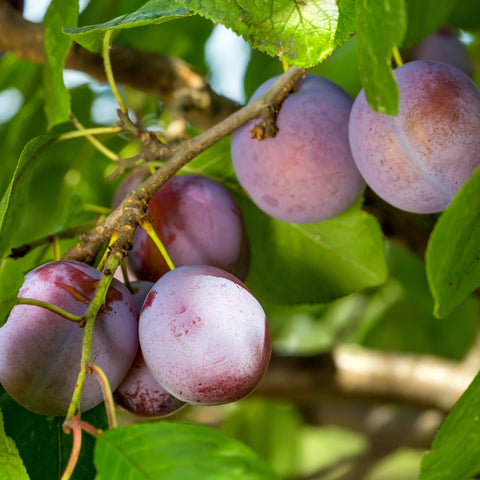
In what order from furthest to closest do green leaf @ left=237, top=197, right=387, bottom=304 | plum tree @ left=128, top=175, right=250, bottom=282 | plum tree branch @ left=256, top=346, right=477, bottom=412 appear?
plum tree branch @ left=256, top=346, right=477, bottom=412, green leaf @ left=237, top=197, right=387, bottom=304, plum tree @ left=128, top=175, right=250, bottom=282

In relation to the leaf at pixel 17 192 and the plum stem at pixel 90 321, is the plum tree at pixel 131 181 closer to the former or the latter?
the leaf at pixel 17 192

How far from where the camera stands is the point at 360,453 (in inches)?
69.7

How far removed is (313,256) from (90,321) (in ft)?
1.44

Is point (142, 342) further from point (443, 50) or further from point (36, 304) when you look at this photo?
point (443, 50)

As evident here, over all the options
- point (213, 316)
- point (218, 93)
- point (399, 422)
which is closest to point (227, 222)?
point (213, 316)

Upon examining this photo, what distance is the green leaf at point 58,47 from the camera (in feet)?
2.48

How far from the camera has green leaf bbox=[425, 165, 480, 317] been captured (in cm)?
42

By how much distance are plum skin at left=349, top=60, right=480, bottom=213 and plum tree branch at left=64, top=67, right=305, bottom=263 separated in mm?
106

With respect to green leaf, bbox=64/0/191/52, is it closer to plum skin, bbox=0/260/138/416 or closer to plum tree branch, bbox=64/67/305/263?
plum tree branch, bbox=64/67/305/263

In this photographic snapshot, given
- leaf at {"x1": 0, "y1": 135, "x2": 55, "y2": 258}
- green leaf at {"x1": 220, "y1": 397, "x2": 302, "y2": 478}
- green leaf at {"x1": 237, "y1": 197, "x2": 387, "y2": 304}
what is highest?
leaf at {"x1": 0, "y1": 135, "x2": 55, "y2": 258}

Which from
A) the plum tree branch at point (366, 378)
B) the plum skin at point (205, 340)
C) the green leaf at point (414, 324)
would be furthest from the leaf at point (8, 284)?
the green leaf at point (414, 324)

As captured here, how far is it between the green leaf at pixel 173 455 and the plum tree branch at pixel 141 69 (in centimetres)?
64

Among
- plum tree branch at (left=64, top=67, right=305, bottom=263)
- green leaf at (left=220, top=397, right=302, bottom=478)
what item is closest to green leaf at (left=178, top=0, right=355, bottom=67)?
plum tree branch at (left=64, top=67, right=305, bottom=263)

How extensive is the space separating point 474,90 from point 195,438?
0.41 meters
